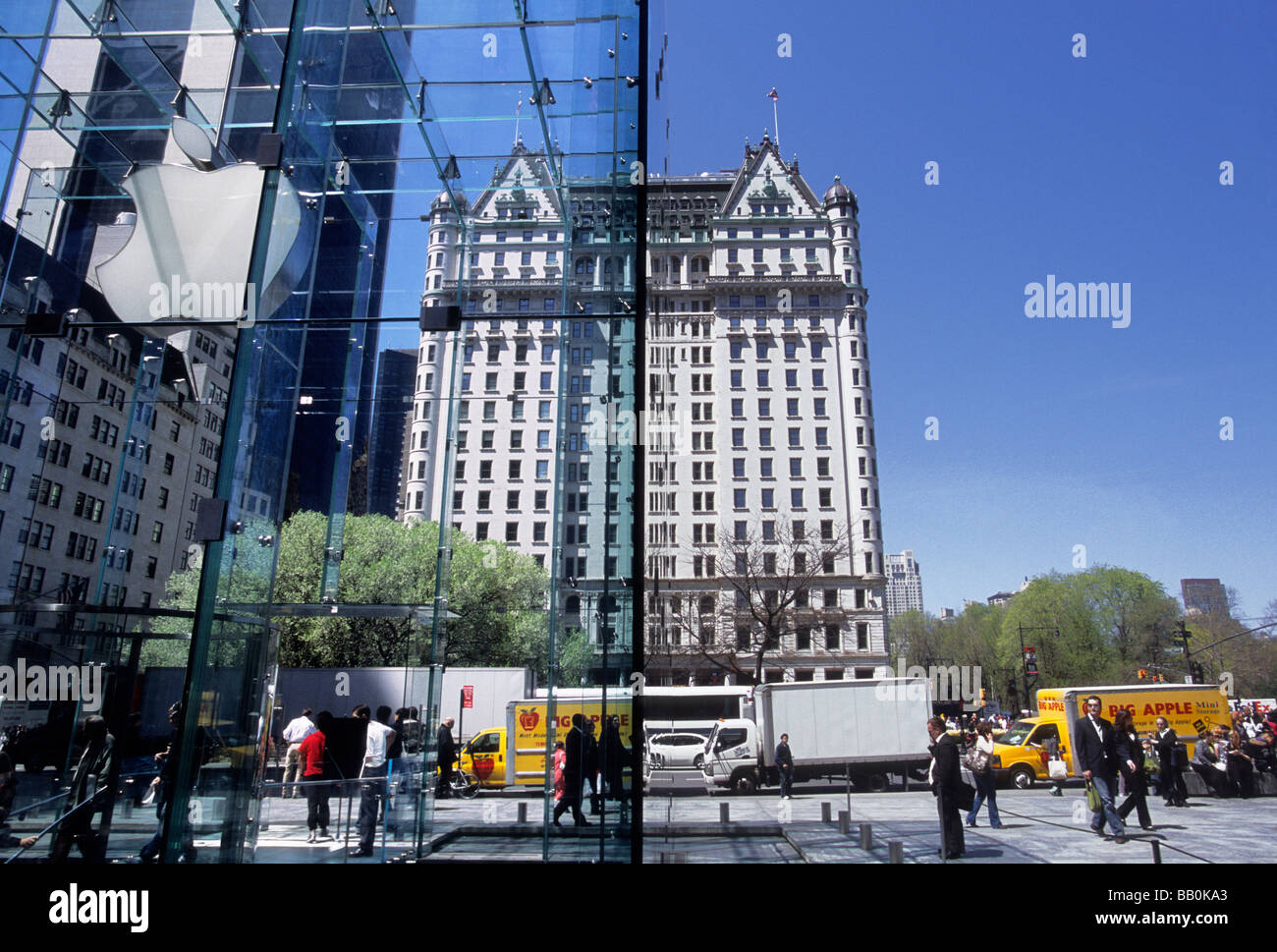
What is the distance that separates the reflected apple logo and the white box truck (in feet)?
55.0

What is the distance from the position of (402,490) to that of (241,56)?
6218mm

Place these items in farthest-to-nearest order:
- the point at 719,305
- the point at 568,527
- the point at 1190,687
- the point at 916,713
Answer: the point at 719,305, the point at 1190,687, the point at 916,713, the point at 568,527

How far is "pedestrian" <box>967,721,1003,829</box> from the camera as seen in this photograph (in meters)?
11.6

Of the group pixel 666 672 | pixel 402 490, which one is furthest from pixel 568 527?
pixel 666 672

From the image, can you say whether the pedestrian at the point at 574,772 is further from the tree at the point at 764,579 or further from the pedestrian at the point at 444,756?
the tree at the point at 764,579

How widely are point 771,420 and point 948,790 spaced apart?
45.8 metres

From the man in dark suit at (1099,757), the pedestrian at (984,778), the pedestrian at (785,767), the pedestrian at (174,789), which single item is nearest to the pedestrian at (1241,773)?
the pedestrian at (984,778)

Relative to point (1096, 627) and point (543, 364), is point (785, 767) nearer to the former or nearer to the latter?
point (543, 364)

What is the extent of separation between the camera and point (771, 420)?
53531 millimetres

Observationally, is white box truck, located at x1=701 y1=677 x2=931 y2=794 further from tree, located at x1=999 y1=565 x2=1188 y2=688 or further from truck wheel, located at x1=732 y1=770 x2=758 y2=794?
tree, located at x1=999 y1=565 x2=1188 y2=688

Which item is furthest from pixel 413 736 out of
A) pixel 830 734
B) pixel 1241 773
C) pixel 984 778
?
pixel 1241 773

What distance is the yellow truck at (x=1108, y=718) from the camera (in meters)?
19.3
